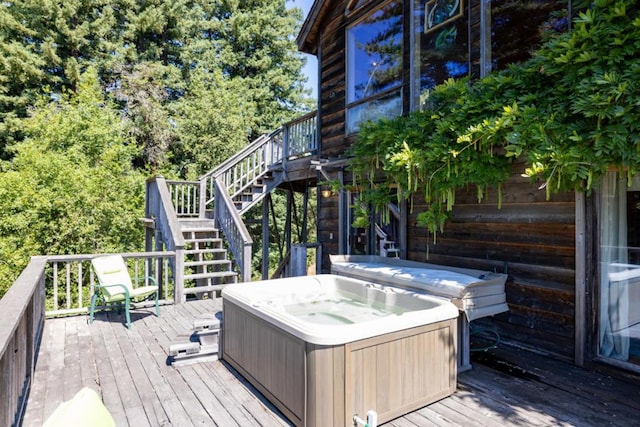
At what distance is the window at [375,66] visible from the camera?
225 inches

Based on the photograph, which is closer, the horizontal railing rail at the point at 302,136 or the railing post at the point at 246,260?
the railing post at the point at 246,260

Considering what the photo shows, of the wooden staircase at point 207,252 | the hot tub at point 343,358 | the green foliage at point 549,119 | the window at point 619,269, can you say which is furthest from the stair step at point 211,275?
the window at point 619,269

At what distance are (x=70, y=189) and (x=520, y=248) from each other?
9.95m

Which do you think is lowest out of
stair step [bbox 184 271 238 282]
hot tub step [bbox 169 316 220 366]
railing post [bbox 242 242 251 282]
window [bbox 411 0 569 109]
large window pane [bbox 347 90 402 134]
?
hot tub step [bbox 169 316 220 366]

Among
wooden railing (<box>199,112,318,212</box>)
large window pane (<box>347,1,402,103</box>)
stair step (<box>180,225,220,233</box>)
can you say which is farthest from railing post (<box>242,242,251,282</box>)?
large window pane (<box>347,1,402,103</box>)

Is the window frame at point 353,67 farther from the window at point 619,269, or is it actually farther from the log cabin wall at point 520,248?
the window at point 619,269

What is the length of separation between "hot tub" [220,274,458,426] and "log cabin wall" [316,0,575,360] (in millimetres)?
1344

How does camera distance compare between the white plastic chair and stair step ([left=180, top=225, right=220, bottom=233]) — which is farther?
stair step ([left=180, top=225, right=220, bottom=233])

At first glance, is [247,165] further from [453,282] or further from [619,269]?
[619,269]

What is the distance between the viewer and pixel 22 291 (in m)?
2.90

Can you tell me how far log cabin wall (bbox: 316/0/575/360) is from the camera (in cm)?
370

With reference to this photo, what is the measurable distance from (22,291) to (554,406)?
407 cm

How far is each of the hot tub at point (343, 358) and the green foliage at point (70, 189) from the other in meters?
7.84

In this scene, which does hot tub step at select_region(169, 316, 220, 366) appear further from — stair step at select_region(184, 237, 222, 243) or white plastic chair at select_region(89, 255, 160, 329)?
stair step at select_region(184, 237, 222, 243)
